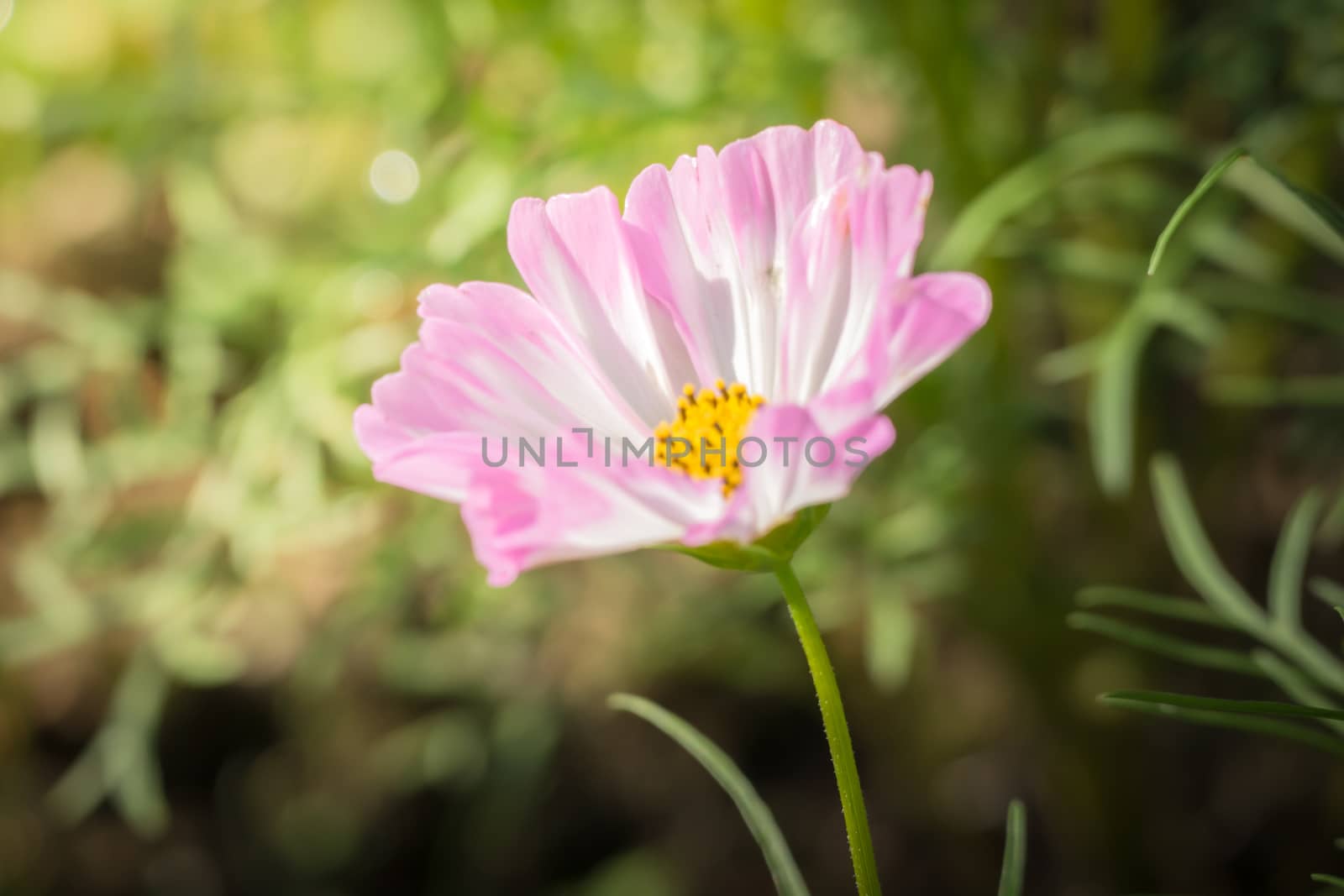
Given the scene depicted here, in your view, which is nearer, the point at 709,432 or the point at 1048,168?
the point at 709,432

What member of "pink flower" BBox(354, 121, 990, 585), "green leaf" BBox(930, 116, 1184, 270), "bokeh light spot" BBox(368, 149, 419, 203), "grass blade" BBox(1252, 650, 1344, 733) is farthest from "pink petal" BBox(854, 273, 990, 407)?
"bokeh light spot" BBox(368, 149, 419, 203)

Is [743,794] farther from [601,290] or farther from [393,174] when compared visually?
[393,174]

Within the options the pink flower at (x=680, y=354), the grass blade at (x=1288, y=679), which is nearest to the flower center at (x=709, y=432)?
the pink flower at (x=680, y=354)

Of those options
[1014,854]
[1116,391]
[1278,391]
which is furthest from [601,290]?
[1278,391]

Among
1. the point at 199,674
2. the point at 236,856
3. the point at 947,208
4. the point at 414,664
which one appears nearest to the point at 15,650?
the point at 199,674

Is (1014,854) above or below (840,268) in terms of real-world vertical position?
below

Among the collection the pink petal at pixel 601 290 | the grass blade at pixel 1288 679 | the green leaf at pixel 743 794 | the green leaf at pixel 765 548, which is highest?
the pink petal at pixel 601 290

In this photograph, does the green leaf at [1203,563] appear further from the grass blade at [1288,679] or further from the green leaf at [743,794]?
the green leaf at [743,794]
